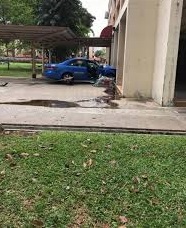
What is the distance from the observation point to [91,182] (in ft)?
17.6

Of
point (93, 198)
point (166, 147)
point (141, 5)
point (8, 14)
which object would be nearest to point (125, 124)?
point (166, 147)

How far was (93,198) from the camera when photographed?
16.4 ft

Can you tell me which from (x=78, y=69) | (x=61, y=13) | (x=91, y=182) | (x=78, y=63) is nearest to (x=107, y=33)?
(x=61, y=13)

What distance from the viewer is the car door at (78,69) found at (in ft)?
72.8

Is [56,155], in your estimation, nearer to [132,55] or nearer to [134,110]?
[134,110]

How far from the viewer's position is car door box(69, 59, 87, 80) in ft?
72.8

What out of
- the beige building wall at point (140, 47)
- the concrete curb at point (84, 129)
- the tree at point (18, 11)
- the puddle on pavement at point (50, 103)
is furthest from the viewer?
the tree at point (18, 11)

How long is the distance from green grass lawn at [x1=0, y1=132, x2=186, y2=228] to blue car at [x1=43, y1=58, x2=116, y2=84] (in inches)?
589

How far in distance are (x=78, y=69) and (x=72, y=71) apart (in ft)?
1.17

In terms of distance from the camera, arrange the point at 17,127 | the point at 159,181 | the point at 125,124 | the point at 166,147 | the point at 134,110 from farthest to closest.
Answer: the point at 134,110, the point at 125,124, the point at 17,127, the point at 166,147, the point at 159,181

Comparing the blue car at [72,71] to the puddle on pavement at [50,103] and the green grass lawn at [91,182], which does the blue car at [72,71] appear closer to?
the puddle on pavement at [50,103]

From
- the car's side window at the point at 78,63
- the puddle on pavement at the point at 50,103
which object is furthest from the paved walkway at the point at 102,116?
the car's side window at the point at 78,63

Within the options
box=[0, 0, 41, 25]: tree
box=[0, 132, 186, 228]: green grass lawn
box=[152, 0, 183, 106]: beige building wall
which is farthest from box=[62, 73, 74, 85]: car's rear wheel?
box=[0, 0, 41, 25]: tree

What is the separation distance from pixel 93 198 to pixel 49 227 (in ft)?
2.65
